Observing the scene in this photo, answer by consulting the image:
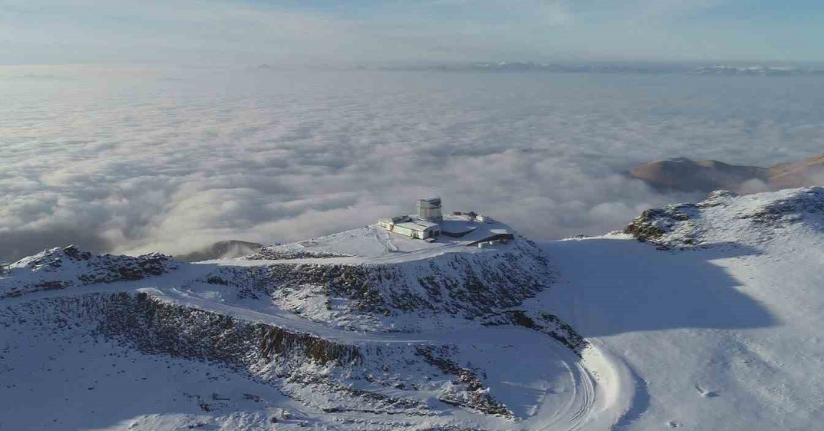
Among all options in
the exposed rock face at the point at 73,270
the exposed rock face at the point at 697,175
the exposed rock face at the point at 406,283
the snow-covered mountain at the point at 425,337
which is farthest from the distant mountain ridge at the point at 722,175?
the exposed rock face at the point at 73,270

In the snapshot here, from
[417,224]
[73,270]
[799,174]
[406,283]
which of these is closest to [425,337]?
[406,283]

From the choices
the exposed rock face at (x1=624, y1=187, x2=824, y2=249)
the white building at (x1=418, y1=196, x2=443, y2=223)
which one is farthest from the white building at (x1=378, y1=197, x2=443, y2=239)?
the exposed rock face at (x1=624, y1=187, x2=824, y2=249)

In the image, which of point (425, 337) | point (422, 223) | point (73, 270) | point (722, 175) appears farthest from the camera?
point (722, 175)

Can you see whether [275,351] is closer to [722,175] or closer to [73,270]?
[73,270]

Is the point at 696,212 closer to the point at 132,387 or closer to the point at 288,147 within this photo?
the point at 132,387

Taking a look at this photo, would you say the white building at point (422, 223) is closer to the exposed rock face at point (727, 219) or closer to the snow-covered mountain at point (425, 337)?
the snow-covered mountain at point (425, 337)

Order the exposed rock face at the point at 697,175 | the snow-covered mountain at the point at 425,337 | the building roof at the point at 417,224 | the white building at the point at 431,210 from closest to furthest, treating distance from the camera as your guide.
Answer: the snow-covered mountain at the point at 425,337
the building roof at the point at 417,224
the white building at the point at 431,210
the exposed rock face at the point at 697,175
